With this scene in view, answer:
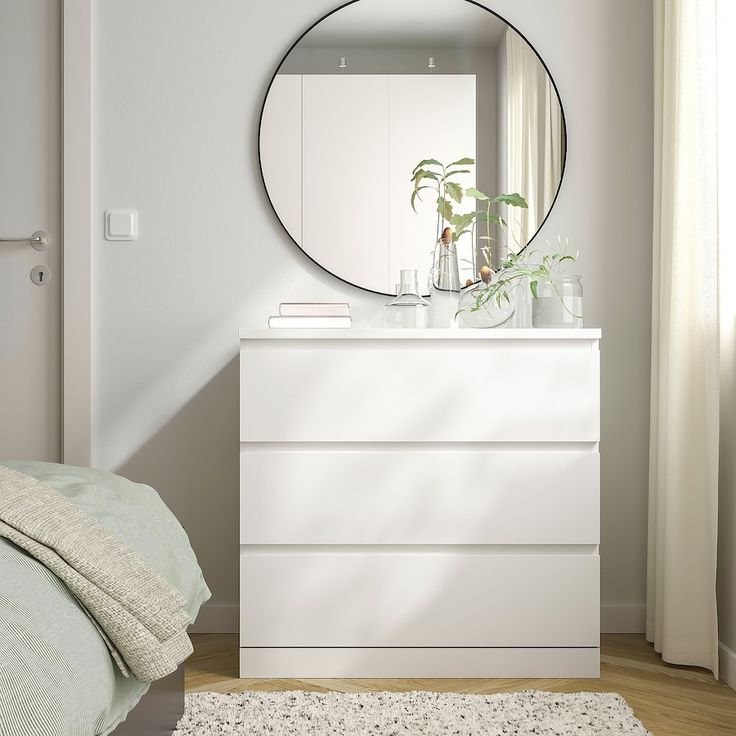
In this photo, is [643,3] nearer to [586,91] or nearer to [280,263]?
[586,91]

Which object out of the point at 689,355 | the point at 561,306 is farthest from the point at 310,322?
the point at 689,355

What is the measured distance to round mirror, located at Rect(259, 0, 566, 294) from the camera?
2.36m

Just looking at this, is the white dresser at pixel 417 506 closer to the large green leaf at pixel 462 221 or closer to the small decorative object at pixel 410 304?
the small decorative object at pixel 410 304

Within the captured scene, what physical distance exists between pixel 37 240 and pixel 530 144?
1.59 metres

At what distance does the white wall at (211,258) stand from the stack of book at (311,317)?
0.26m

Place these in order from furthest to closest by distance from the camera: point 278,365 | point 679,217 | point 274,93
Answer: point 274,93
point 679,217
point 278,365

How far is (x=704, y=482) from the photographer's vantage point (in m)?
1.97

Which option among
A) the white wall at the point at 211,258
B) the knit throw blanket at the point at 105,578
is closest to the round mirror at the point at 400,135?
the white wall at the point at 211,258

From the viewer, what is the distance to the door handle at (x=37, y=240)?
2355 mm

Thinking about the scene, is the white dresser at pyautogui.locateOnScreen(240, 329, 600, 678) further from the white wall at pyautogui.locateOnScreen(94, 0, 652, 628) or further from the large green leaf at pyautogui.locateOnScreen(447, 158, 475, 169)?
the large green leaf at pyautogui.locateOnScreen(447, 158, 475, 169)

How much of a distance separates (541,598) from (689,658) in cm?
48

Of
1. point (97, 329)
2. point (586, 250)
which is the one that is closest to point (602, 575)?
point (586, 250)

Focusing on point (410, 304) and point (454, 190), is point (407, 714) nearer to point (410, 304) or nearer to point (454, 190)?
point (410, 304)

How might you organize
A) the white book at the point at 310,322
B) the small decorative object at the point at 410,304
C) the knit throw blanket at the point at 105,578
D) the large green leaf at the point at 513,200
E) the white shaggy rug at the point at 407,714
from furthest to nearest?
the large green leaf at the point at 513,200, the small decorative object at the point at 410,304, the white book at the point at 310,322, the white shaggy rug at the point at 407,714, the knit throw blanket at the point at 105,578
